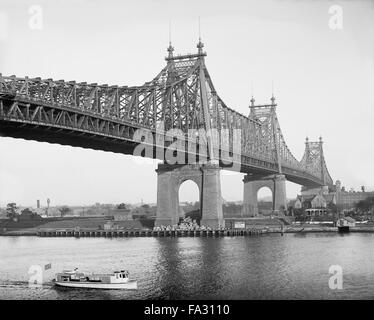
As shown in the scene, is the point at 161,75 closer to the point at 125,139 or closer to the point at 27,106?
the point at 125,139

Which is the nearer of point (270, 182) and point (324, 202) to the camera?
point (270, 182)

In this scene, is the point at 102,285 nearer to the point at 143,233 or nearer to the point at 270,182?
the point at 143,233

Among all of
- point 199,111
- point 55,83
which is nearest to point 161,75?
point 199,111
